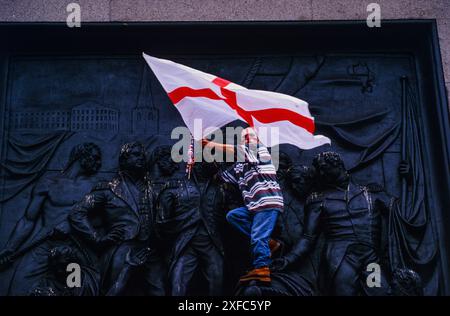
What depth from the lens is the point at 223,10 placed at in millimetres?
12594

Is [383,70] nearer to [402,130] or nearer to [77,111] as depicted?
[402,130]

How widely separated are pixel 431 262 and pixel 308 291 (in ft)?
5.38

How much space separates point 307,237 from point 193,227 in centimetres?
146

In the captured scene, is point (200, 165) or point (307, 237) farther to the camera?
point (200, 165)

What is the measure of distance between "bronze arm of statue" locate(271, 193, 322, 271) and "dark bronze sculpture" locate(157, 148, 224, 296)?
788 millimetres

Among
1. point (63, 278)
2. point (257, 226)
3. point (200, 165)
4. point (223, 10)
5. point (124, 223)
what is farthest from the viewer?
point (223, 10)

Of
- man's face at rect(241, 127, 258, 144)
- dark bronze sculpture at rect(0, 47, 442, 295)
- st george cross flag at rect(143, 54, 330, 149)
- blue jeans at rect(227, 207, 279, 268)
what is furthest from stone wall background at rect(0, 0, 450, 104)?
blue jeans at rect(227, 207, 279, 268)

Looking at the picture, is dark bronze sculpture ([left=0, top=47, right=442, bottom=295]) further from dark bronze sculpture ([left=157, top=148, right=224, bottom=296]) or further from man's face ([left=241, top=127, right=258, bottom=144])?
man's face ([left=241, top=127, right=258, bottom=144])

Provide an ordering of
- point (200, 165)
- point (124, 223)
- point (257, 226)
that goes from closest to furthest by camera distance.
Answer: point (257, 226) < point (124, 223) < point (200, 165)

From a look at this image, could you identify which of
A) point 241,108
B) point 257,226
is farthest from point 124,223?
point 241,108

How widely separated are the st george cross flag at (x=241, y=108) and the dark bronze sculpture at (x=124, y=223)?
903 millimetres

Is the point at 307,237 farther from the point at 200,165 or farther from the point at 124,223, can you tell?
the point at 124,223

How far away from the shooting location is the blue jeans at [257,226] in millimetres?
10797
